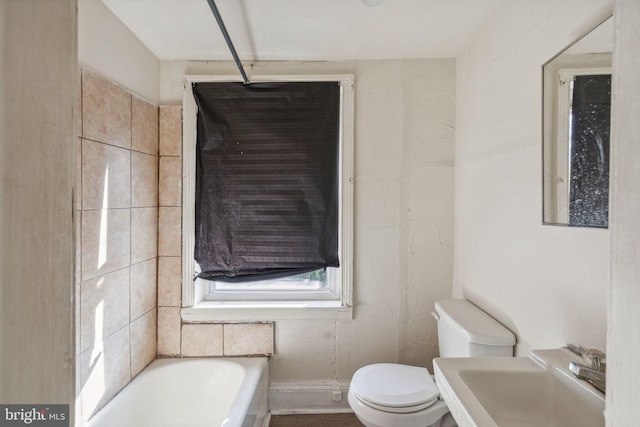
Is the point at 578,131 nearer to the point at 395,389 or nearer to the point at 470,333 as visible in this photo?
the point at 470,333

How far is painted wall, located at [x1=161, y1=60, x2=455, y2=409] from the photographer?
66.9 inches

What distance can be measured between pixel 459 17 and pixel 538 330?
142 cm

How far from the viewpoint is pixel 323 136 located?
5.60 ft

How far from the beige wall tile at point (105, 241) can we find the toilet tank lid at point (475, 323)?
163 centimetres

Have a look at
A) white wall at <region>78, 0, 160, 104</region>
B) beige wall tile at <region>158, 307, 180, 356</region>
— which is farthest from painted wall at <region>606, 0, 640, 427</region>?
beige wall tile at <region>158, 307, 180, 356</region>

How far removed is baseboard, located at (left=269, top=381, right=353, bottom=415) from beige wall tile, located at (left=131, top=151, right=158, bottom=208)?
1.35 metres

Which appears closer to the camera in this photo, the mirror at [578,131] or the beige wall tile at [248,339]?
the mirror at [578,131]

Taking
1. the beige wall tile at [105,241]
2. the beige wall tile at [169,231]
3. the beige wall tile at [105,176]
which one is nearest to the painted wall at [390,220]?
the beige wall tile at [105,176]

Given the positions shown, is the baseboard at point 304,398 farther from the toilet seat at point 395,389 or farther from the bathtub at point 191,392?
the toilet seat at point 395,389

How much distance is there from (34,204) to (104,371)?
1.41m

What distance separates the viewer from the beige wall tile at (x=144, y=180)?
1479 millimetres

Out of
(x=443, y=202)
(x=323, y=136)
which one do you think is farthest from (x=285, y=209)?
(x=443, y=202)

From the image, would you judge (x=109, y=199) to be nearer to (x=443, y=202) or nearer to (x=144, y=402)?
(x=144, y=402)
